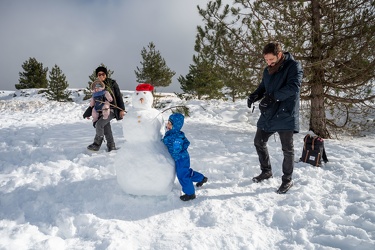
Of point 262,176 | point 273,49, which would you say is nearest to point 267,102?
point 273,49

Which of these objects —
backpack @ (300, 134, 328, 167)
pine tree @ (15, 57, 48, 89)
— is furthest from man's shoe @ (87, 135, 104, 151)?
pine tree @ (15, 57, 48, 89)

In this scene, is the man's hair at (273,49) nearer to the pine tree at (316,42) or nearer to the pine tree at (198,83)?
the pine tree at (316,42)

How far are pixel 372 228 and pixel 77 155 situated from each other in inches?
178

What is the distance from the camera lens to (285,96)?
10.2 feet

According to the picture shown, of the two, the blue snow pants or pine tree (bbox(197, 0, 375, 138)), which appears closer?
the blue snow pants

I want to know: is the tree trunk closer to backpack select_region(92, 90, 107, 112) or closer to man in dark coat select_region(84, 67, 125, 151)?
man in dark coat select_region(84, 67, 125, 151)

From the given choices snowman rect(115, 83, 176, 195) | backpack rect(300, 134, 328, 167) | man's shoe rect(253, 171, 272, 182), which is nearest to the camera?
snowman rect(115, 83, 176, 195)

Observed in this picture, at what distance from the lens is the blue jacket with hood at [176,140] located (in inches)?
121

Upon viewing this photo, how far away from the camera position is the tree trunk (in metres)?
5.96

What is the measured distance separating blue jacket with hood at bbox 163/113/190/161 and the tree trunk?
430cm

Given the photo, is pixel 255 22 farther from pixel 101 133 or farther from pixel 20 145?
pixel 20 145

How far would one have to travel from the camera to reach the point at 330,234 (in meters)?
2.47

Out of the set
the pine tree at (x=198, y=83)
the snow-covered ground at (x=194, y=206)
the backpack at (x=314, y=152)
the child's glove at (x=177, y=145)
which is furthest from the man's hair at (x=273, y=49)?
the pine tree at (x=198, y=83)

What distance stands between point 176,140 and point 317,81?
5121 mm
